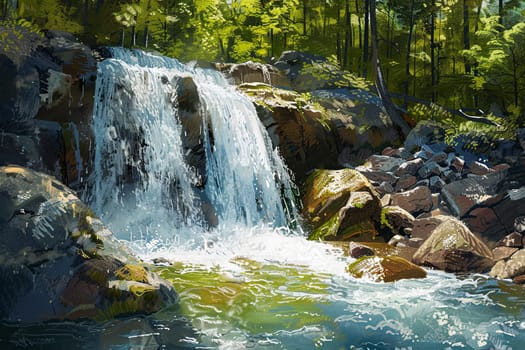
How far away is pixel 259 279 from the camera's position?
7.43 meters

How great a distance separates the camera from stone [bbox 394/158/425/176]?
13.8 m

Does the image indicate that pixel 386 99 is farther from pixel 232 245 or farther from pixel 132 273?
pixel 132 273

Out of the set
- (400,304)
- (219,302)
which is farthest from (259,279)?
(400,304)

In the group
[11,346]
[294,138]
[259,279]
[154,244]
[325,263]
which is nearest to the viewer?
[11,346]

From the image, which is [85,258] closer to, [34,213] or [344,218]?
[34,213]

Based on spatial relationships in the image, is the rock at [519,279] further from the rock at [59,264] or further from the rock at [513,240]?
the rock at [59,264]

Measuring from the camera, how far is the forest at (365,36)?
1614cm

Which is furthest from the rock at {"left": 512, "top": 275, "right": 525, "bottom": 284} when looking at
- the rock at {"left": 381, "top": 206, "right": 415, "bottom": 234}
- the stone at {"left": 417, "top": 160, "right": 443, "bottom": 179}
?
the stone at {"left": 417, "top": 160, "right": 443, "bottom": 179}

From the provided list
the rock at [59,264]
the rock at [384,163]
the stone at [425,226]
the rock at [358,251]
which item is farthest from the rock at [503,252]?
the rock at [59,264]

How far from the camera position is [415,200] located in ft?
40.0

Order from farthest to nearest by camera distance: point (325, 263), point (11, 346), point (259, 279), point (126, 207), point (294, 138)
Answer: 1. point (294, 138)
2. point (126, 207)
3. point (325, 263)
4. point (259, 279)
5. point (11, 346)

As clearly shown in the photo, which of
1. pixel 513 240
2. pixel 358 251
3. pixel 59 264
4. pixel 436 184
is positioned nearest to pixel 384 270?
pixel 358 251

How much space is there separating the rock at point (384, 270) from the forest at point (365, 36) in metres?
8.16

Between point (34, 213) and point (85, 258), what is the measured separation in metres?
0.81
